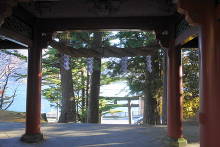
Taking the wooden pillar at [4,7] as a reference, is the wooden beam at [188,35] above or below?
below

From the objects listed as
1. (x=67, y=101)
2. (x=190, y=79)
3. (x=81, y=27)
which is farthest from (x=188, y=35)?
(x=67, y=101)

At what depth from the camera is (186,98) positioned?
15.0 meters

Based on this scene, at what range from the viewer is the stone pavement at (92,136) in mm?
7442

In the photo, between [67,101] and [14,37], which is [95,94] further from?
[14,37]

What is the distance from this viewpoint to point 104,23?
769cm

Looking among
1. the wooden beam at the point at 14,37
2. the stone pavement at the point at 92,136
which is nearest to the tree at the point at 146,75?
the stone pavement at the point at 92,136

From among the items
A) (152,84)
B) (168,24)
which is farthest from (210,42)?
(152,84)

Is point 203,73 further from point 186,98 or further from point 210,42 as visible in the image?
point 186,98

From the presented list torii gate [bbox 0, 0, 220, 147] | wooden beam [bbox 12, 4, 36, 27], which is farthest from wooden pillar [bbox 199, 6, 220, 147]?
wooden beam [bbox 12, 4, 36, 27]

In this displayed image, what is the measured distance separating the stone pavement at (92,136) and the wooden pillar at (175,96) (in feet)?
1.49

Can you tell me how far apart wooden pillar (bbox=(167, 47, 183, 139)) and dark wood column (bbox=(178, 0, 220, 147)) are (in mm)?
2616

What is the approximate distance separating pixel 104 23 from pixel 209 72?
12.2 feet

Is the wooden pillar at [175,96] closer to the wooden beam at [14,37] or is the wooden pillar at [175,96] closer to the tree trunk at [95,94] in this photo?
the wooden beam at [14,37]

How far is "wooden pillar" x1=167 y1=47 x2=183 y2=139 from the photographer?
727 centimetres
